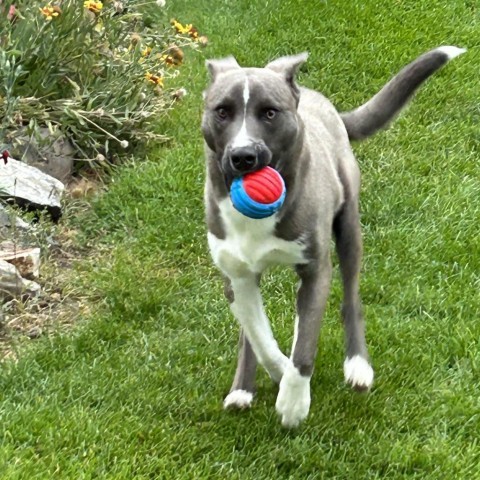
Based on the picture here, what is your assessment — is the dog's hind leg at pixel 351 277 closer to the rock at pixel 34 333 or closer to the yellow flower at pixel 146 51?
the rock at pixel 34 333

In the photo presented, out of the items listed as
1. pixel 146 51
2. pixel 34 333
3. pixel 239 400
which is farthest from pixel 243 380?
pixel 146 51

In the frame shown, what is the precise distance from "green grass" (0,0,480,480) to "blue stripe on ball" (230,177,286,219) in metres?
0.94

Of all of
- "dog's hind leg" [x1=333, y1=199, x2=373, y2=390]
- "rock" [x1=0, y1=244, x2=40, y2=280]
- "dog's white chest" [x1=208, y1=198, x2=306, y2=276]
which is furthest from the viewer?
"rock" [x1=0, y1=244, x2=40, y2=280]

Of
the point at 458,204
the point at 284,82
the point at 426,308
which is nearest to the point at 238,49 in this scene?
the point at 458,204

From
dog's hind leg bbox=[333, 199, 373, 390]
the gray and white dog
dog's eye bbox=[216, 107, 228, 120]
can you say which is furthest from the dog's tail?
dog's eye bbox=[216, 107, 228, 120]

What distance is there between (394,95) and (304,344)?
52.4 inches

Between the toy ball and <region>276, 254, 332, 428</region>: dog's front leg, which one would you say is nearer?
the toy ball

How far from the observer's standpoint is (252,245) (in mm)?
3725

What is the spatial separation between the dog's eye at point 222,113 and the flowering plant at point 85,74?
2096mm

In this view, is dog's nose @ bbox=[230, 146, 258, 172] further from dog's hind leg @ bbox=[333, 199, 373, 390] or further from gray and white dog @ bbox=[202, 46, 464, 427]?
dog's hind leg @ bbox=[333, 199, 373, 390]

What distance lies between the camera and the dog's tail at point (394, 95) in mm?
4379

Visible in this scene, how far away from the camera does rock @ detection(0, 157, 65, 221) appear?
536 cm

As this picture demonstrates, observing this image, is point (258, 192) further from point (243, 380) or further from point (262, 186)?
point (243, 380)

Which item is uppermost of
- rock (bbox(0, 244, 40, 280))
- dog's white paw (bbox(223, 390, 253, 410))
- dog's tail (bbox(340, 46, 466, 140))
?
dog's tail (bbox(340, 46, 466, 140))
